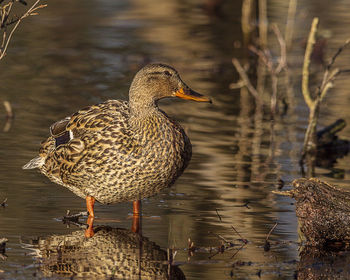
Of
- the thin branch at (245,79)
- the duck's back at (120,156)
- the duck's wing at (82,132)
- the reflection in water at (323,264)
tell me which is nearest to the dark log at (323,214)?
the reflection in water at (323,264)

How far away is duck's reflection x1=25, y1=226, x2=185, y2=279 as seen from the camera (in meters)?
5.79

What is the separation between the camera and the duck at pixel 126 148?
691 centimetres

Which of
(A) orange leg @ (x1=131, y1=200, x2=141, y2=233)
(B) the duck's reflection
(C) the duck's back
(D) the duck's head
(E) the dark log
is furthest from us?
(D) the duck's head

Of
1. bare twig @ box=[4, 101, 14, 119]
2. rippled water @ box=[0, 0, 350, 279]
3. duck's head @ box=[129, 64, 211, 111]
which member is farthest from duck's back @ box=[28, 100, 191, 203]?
bare twig @ box=[4, 101, 14, 119]

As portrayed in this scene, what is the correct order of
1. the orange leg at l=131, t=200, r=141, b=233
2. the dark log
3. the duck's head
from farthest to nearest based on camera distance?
the duck's head → the orange leg at l=131, t=200, r=141, b=233 → the dark log

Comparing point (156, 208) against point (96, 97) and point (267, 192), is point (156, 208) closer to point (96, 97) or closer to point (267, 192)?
point (267, 192)

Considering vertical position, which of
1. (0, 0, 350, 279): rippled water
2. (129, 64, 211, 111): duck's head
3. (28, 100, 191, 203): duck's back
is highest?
(129, 64, 211, 111): duck's head

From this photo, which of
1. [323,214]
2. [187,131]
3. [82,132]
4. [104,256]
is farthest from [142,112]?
[187,131]

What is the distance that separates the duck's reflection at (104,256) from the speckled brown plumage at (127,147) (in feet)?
1.35

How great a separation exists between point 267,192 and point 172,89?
1.60m

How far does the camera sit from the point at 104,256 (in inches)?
244

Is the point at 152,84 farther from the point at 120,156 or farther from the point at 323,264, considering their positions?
the point at 323,264

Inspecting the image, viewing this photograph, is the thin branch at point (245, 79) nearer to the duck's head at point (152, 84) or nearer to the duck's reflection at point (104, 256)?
the duck's head at point (152, 84)

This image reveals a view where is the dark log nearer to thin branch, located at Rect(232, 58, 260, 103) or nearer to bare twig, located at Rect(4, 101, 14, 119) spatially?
thin branch, located at Rect(232, 58, 260, 103)
